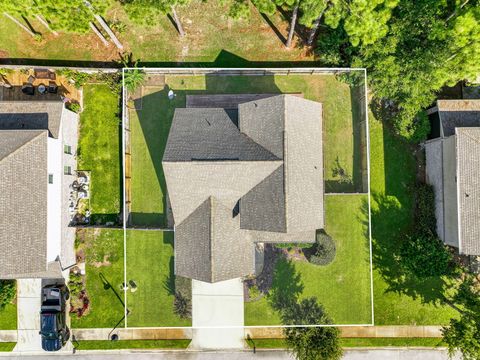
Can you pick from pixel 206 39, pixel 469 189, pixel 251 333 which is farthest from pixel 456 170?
pixel 206 39

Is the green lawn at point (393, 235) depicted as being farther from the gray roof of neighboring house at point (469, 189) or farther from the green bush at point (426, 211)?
the gray roof of neighboring house at point (469, 189)

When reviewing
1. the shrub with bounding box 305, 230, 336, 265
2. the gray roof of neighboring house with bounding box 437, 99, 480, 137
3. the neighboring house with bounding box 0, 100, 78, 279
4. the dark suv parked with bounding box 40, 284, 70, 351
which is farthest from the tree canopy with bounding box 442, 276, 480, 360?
the dark suv parked with bounding box 40, 284, 70, 351

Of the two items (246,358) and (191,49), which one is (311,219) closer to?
(246,358)

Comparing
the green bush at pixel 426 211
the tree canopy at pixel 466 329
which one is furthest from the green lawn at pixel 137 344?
the green bush at pixel 426 211

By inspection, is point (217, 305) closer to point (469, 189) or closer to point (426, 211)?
point (426, 211)

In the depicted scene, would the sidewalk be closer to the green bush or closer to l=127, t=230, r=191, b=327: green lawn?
l=127, t=230, r=191, b=327: green lawn
